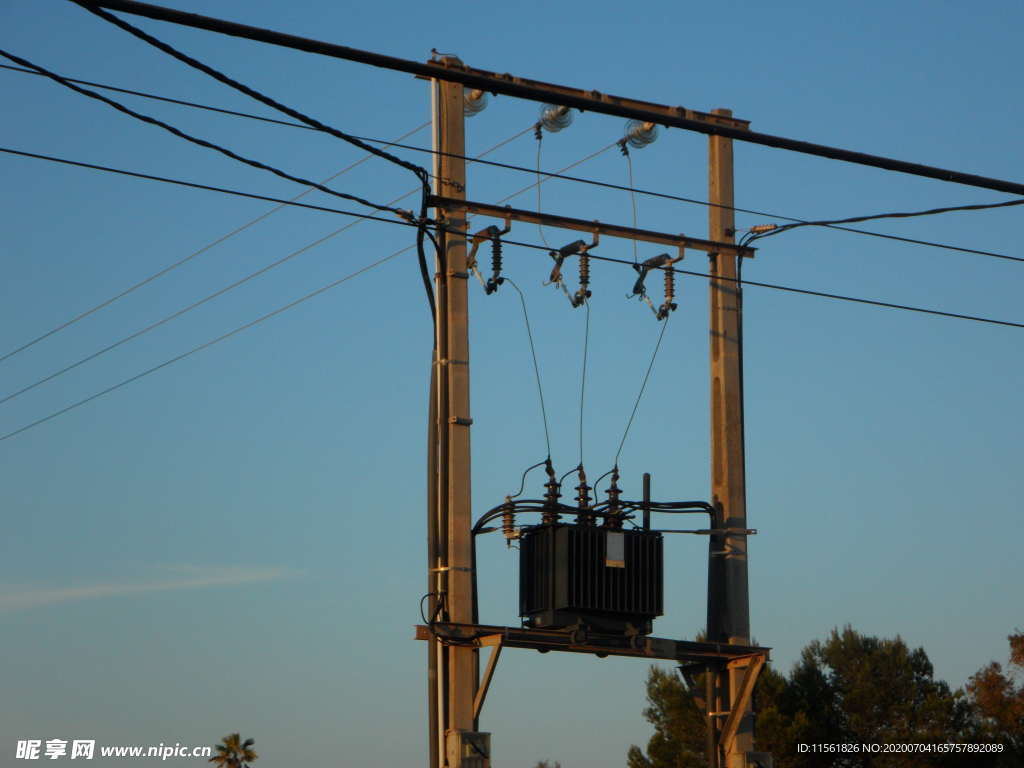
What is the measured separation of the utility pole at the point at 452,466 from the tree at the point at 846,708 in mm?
37338

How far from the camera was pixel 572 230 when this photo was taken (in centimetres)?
1421

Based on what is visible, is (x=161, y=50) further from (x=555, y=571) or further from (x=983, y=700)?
(x=983, y=700)

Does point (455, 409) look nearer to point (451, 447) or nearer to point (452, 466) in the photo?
point (451, 447)

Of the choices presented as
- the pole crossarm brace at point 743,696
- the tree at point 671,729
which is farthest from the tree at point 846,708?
the pole crossarm brace at point 743,696

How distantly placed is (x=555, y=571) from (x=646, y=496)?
51.2 inches

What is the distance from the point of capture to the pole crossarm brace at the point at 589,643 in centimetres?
1276

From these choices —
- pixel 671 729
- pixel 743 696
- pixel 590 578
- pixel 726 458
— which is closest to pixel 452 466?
pixel 590 578

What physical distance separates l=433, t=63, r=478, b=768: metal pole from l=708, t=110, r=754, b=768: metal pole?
2.71 meters

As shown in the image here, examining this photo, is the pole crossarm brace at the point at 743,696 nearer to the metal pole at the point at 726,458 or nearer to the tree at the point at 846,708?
the metal pole at the point at 726,458

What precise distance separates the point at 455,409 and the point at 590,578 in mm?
1909

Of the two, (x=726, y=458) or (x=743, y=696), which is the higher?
(x=726, y=458)

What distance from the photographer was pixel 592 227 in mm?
14250

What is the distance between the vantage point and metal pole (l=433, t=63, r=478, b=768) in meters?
12.8

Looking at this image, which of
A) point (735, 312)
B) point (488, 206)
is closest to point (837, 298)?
point (735, 312)
